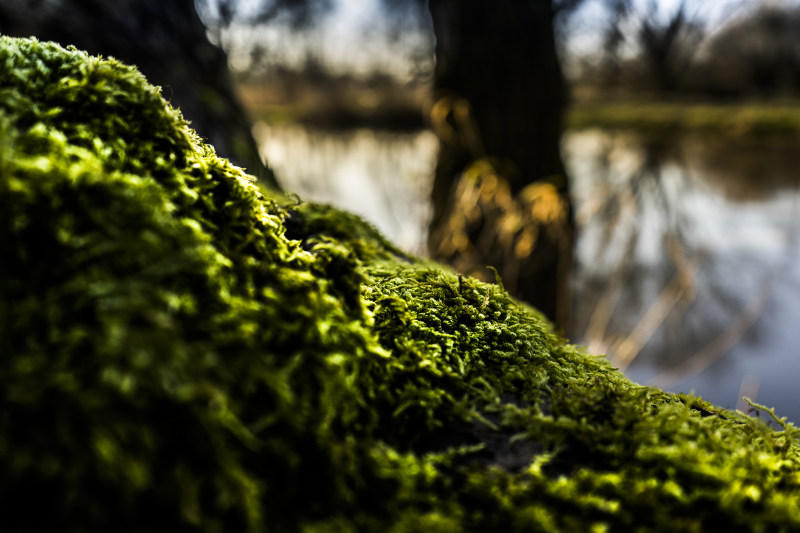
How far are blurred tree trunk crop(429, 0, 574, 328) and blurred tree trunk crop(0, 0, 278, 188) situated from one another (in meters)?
2.08

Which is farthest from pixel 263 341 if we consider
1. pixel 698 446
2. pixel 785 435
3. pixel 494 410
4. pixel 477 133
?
pixel 477 133

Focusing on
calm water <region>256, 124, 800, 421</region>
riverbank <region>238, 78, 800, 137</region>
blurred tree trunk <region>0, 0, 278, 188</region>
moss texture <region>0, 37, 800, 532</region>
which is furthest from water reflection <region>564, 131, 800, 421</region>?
riverbank <region>238, 78, 800, 137</region>

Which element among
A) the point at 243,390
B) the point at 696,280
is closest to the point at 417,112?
the point at 696,280

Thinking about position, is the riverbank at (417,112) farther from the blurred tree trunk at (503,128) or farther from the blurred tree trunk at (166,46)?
the blurred tree trunk at (166,46)

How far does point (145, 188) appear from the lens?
0.70 metres

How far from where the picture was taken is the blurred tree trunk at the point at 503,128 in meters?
4.35

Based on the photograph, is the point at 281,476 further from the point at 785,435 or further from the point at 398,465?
the point at 785,435

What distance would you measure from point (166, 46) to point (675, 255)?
3863 millimetres

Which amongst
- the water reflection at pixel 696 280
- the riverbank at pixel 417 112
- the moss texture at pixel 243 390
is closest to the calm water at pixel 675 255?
the water reflection at pixel 696 280

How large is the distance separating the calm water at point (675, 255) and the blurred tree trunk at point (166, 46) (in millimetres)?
1244

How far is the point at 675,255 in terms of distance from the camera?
3.86 metres

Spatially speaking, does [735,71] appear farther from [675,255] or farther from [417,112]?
[675,255]

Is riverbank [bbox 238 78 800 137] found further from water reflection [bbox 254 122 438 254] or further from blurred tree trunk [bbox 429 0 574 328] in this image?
blurred tree trunk [bbox 429 0 574 328]

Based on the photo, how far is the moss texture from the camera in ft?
1.65
